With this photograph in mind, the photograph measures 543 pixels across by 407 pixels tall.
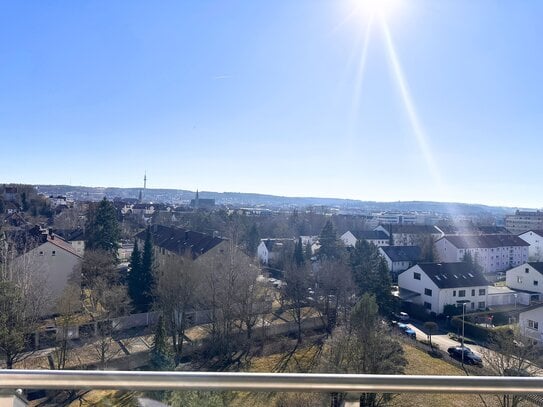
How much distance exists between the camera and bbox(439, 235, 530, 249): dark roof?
2831 cm

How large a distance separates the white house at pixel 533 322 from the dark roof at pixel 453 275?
4.68m

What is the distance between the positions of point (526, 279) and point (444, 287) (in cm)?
665

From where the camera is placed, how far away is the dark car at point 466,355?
11594 mm

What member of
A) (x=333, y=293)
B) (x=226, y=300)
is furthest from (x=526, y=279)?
(x=226, y=300)

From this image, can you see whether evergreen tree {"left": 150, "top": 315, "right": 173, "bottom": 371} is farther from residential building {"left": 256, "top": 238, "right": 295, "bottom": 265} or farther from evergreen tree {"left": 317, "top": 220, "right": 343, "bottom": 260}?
residential building {"left": 256, "top": 238, "right": 295, "bottom": 265}

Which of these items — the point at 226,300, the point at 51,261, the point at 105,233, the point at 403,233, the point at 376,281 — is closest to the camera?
the point at 226,300

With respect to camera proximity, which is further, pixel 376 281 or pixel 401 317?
pixel 401 317

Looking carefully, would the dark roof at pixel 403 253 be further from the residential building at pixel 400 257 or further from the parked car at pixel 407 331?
the parked car at pixel 407 331

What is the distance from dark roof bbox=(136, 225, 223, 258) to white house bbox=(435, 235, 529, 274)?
17.6m

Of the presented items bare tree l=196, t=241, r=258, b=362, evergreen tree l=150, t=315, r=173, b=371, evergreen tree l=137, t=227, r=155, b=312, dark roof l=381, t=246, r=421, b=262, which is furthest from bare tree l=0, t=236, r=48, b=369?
dark roof l=381, t=246, r=421, b=262

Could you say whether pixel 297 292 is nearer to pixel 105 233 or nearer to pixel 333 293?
pixel 333 293

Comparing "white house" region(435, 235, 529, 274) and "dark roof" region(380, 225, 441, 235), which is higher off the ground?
"dark roof" region(380, 225, 441, 235)

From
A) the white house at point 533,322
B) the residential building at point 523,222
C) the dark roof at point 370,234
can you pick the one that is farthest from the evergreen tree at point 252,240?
the residential building at point 523,222

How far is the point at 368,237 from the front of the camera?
33688 millimetres
